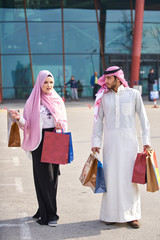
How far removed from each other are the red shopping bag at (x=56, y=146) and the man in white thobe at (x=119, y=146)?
364mm

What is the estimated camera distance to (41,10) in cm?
3231

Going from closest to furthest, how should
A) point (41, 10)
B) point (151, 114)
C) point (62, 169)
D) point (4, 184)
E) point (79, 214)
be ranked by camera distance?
point (79, 214)
point (4, 184)
point (62, 169)
point (151, 114)
point (41, 10)

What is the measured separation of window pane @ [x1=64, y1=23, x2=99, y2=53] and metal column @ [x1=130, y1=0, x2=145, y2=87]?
387cm

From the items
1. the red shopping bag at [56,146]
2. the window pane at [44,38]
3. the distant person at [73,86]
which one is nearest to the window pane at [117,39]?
the window pane at [44,38]

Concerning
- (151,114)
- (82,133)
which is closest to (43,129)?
(82,133)

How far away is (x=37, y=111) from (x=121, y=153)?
3.42 feet

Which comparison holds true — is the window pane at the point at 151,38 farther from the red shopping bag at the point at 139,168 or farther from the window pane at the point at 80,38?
the red shopping bag at the point at 139,168

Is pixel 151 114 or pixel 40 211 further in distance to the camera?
pixel 151 114

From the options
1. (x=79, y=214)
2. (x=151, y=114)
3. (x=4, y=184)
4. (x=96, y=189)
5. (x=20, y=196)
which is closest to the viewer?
(x=96, y=189)

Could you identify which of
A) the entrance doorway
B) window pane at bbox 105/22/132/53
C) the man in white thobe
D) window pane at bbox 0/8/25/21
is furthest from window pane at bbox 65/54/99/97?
the man in white thobe

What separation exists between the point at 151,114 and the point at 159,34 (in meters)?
15.2

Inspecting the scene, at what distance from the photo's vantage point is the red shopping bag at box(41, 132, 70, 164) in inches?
213

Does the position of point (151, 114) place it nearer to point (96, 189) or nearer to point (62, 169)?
point (62, 169)

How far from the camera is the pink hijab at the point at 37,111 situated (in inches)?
218
